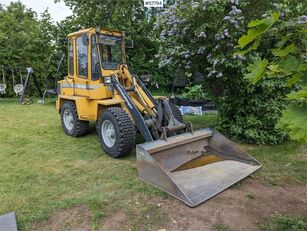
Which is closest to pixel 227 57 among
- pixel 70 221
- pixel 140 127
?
pixel 140 127

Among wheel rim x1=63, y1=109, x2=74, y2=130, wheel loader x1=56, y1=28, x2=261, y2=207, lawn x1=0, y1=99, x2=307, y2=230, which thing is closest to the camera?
lawn x1=0, y1=99, x2=307, y2=230

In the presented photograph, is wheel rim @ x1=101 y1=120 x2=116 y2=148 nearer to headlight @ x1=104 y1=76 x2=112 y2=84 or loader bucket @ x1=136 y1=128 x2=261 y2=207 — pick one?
headlight @ x1=104 y1=76 x2=112 y2=84

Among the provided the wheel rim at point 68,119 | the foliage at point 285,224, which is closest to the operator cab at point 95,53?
the wheel rim at point 68,119

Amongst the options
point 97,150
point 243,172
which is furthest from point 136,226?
point 97,150

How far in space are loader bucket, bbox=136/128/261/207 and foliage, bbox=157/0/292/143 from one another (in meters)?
1.12

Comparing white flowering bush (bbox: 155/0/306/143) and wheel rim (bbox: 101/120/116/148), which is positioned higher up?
white flowering bush (bbox: 155/0/306/143)

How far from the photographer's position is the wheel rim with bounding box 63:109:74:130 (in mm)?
6176

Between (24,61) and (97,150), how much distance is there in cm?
911

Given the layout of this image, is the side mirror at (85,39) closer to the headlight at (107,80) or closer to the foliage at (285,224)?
the headlight at (107,80)

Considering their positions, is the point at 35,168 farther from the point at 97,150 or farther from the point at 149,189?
the point at 149,189

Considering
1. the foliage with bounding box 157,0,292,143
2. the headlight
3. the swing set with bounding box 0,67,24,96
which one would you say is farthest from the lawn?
the swing set with bounding box 0,67,24,96

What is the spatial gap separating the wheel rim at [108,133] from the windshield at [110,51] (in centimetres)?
Result: 112

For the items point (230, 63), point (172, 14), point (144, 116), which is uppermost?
point (172, 14)

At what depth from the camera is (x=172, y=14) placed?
5156 mm
